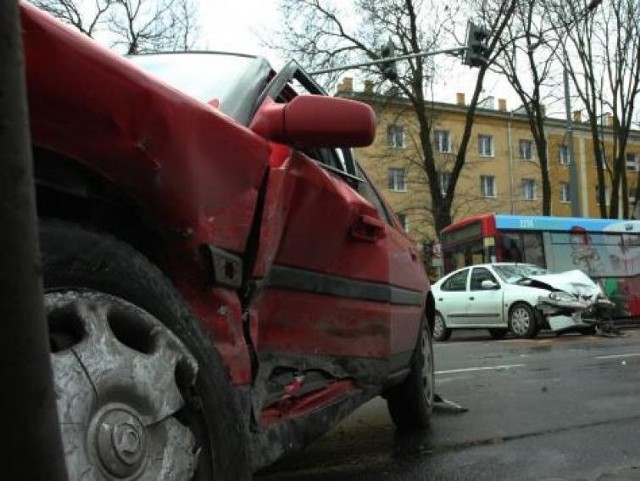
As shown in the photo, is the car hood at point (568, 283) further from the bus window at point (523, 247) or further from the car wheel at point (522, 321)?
the bus window at point (523, 247)

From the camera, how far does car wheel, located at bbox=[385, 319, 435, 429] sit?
5.02 meters

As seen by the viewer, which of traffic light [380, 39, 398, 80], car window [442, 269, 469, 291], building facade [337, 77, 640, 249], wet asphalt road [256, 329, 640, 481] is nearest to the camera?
wet asphalt road [256, 329, 640, 481]

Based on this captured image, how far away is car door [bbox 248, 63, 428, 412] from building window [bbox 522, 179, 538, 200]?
51.8 meters

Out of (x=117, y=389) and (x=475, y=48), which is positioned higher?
(x=475, y=48)

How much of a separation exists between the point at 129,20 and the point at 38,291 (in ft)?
83.5

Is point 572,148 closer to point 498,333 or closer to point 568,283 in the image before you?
point 498,333

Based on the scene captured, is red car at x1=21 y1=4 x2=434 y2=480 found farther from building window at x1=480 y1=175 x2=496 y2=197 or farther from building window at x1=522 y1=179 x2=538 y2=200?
building window at x1=522 y1=179 x2=538 y2=200

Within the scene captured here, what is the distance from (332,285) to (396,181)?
45866 mm

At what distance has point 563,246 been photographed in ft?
65.5

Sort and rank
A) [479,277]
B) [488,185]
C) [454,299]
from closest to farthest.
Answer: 1. [479,277]
2. [454,299]
3. [488,185]

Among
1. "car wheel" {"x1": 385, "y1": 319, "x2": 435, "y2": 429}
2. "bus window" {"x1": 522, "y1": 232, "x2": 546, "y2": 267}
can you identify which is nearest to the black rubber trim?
"car wheel" {"x1": 385, "y1": 319, "x2": 435, "y2": 429}

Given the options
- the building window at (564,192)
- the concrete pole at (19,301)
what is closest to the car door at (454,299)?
the concrete pole at (19,301)

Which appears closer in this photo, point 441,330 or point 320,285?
point 320,285

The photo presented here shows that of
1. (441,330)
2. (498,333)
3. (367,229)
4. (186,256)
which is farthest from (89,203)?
(441,330)
